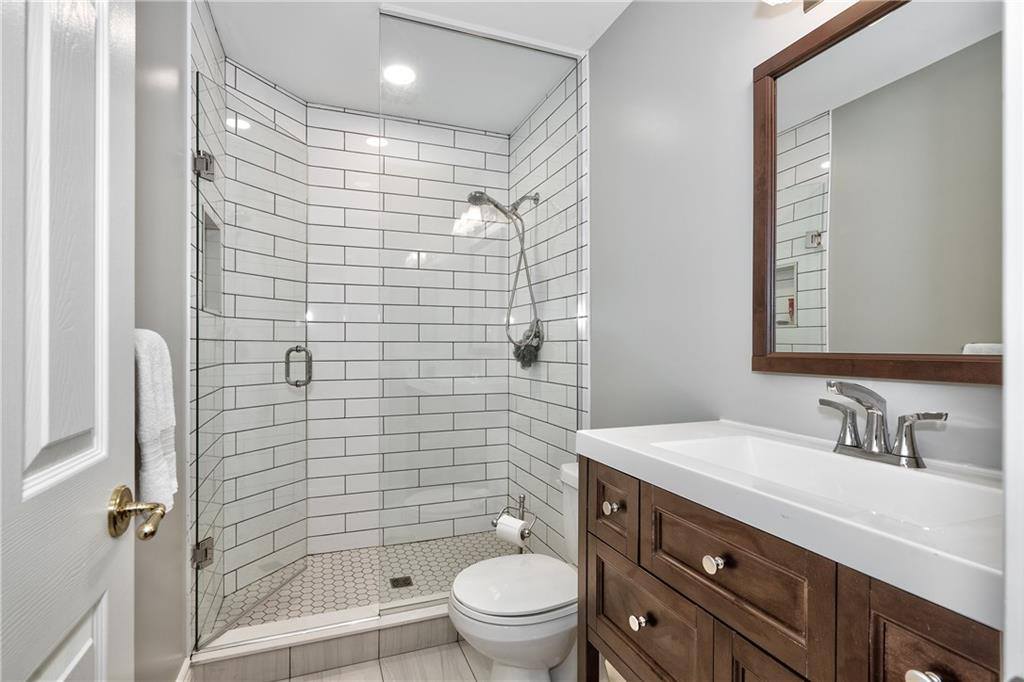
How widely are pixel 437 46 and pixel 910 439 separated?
212cm

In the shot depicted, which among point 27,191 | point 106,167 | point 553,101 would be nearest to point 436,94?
point 553,101

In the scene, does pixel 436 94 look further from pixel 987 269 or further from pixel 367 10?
pixel 987 269

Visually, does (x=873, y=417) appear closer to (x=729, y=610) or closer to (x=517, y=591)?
(x=729, y=610)

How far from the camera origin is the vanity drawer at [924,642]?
1.80 ft

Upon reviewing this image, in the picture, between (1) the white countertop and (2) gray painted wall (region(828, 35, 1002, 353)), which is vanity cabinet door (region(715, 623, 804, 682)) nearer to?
(1) the white countertop

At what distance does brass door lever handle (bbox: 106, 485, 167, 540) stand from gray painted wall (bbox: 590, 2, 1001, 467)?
4.44 ft

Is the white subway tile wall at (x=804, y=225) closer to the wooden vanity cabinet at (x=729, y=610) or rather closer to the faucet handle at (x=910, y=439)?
the faucet handle at (x=910, y=439)

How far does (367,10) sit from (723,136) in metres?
1.49

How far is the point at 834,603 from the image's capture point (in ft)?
2.29

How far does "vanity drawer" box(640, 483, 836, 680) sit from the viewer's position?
0.72 metres

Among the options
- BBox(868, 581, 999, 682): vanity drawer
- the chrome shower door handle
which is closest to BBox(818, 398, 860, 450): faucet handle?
BBox(868, 581, 999, 682): vanity drawer

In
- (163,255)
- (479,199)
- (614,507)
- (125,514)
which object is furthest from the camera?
(479,199)

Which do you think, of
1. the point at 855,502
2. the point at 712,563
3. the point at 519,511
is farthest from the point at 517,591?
the point at 855,502

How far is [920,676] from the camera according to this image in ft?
1.93
